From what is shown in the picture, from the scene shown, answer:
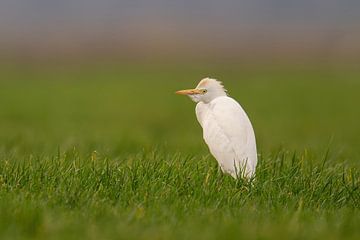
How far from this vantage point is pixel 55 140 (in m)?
14.1

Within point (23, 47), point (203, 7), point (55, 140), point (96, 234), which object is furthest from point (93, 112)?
point (203, 7)

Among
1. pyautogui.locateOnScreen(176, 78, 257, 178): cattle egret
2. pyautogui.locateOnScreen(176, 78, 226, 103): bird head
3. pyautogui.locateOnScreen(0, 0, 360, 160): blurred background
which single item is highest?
pyautogui.locateOnScreen(176, 78, 226, 103): bird head

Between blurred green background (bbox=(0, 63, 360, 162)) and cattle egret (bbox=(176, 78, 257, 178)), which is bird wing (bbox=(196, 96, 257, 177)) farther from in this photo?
blurred green background (bbox=(0, 63, 360, 162))

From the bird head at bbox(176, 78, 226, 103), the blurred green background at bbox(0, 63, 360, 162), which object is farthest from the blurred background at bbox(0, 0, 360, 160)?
the bird head at bbox(176, 78, 226, 103)

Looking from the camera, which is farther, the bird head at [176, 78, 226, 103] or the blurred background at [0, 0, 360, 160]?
→ the blurred background at [0, 0, 360, 160]

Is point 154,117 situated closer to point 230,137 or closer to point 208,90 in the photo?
point 208,90

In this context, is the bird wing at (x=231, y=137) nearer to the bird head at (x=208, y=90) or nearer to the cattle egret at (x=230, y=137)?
the cattle egret at (x=230, y=137)

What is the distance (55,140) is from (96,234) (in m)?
8.66

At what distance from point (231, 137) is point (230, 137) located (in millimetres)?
14

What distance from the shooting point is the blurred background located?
53.5ft

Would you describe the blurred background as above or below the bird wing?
below

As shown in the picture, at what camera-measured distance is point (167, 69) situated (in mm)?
56375

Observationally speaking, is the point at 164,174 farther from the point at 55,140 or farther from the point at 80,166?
the point at 55,140

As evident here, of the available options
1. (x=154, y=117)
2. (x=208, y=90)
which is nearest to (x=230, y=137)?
(x=208, y=90)
